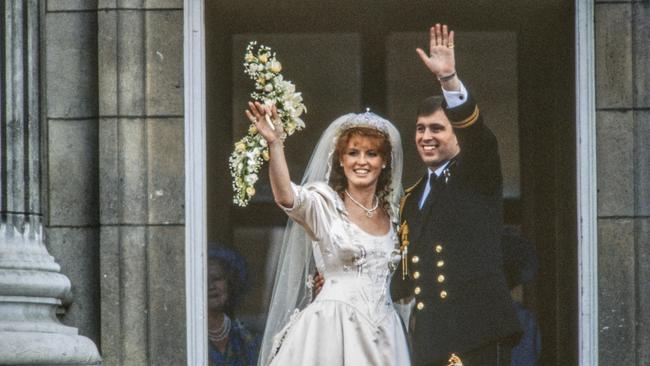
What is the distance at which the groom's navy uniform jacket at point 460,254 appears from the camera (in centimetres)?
1520

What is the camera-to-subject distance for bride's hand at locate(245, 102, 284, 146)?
14977 mm

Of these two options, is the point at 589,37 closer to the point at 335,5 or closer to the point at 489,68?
the point at 489,68

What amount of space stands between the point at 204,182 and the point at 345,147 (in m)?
1.10

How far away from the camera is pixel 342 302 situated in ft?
49.3

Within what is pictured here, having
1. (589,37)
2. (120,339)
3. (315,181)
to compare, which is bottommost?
(120,339)

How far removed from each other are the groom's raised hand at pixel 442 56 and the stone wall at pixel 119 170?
1896 mm

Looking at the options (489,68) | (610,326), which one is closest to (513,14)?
(489,68)

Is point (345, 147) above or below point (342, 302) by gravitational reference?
above

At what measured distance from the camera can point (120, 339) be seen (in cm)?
1520

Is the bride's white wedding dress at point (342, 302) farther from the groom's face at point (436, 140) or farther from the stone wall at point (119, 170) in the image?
the stone wall at point (119, 170)

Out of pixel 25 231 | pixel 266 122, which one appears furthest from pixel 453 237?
pixel 25 231

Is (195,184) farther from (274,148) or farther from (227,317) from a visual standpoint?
(227,317)

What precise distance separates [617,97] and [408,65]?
1596 mm

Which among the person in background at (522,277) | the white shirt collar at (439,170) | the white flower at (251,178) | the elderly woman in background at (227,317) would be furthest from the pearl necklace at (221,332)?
the person in background at (522,277)
